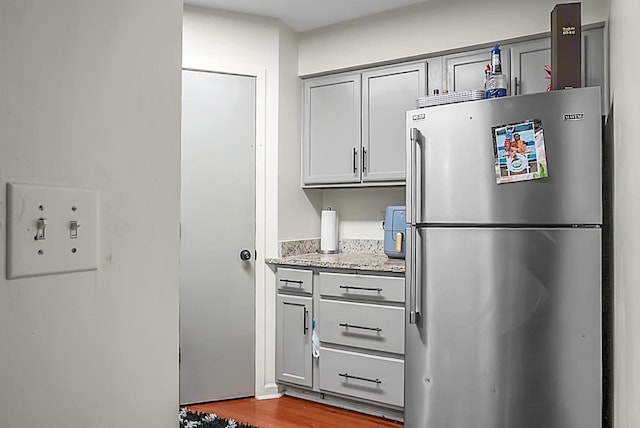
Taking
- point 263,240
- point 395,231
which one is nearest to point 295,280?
point 263,240

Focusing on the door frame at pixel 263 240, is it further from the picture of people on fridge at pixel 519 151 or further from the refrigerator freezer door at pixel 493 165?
the picture of people on fridge at pixel 519 151

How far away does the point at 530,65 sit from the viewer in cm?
290

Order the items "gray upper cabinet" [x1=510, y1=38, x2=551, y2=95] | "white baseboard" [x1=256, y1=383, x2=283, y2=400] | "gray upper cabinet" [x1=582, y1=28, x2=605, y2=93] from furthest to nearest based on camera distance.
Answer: "white baseboard" [x1=256, y1=383, x2=283, y2=400], "gray upper cabinet" [x1=510, y1=38, x2=551, y2=95], "gray upper cabinet" [x1=582, y1=28, x2=605, y2=93]

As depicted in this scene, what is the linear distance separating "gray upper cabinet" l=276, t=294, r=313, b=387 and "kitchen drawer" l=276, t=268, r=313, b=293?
58mm

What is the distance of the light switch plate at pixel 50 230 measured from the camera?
0.63m

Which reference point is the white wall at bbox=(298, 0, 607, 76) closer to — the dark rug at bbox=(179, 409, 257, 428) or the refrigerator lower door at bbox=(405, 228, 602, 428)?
the refrigerator lower door at bbox=(405, 228, 602, 428)

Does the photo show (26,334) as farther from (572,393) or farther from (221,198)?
(221,198)

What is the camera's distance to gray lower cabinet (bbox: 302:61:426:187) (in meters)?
3.31

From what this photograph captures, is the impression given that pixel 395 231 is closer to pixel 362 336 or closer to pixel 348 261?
pixel 348 261

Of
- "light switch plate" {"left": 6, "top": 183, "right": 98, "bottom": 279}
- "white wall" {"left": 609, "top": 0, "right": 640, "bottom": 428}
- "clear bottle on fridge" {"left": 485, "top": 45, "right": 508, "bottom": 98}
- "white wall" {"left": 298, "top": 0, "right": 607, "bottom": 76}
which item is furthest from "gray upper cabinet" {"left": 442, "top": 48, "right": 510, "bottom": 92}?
"light switch plate" {"left": 6, "top": 183, "right": 98, "bottom": 279}

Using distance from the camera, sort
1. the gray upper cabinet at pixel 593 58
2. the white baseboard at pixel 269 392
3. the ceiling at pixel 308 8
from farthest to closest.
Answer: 1. the white baseboard at pixel 269 392
2. the ceiling at pixel 308 8
3. the gray upper cabinet at pixel 593 58

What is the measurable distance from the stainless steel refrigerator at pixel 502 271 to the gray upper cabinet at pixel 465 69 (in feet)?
2.52

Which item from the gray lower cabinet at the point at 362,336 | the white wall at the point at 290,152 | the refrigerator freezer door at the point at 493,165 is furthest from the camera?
the white wall at the point at 290,152

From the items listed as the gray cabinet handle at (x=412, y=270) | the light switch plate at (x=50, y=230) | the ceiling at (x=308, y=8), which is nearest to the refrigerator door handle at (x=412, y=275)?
the gray cabinet handle at (x=412, y=270)
